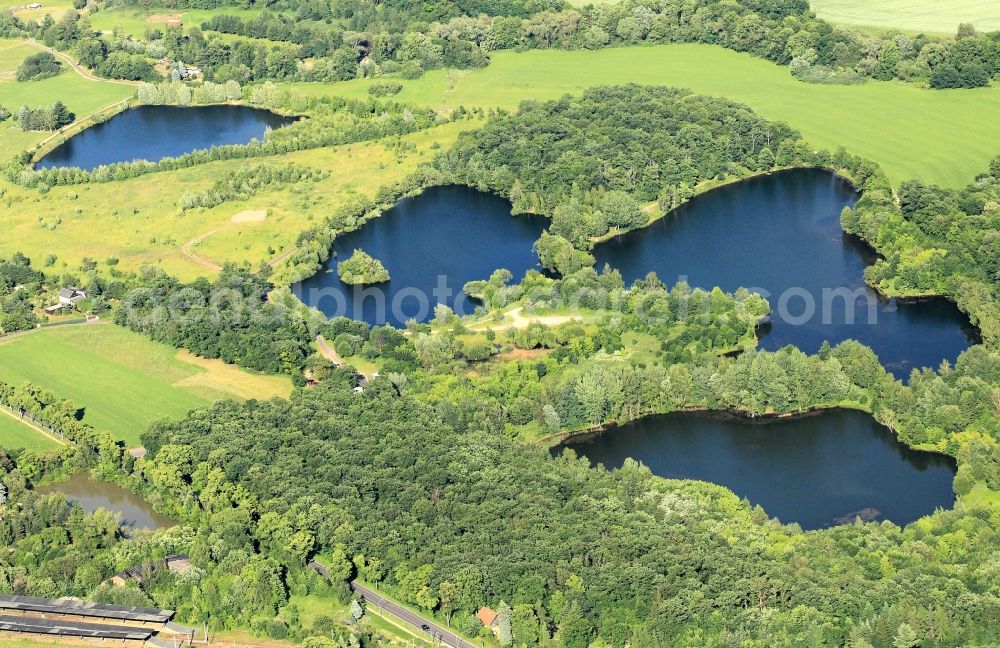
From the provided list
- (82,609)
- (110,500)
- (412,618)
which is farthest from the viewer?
(110,500)

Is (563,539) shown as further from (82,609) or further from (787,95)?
(787,95)

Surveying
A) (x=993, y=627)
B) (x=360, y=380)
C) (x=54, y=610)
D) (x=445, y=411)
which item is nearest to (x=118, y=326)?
(x=360, y=380)

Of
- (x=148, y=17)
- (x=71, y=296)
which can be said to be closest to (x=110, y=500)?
(x=71, y=296)

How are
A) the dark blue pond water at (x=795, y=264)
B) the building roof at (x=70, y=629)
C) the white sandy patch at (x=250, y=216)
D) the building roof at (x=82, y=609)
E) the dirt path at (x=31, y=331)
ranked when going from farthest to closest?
the white sandy patch at (x=250, y=216) → the dirt path at (x=31, y=331) → the dark blue pond water at (x=795, y=264) → the building roof at (x=82, y=609) → the building roof at (x=70, y=629)

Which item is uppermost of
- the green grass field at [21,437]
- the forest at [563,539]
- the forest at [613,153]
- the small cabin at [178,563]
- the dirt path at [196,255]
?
the forest at [613,153]

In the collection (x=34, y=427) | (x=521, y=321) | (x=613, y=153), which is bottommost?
(x=34, y=427)

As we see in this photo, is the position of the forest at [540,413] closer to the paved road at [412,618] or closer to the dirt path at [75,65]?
the paved road at [412,618]

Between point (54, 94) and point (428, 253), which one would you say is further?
point (54, 94)

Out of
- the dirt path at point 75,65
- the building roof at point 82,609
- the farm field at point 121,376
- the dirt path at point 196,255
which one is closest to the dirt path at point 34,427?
the farm field at point 121,376
